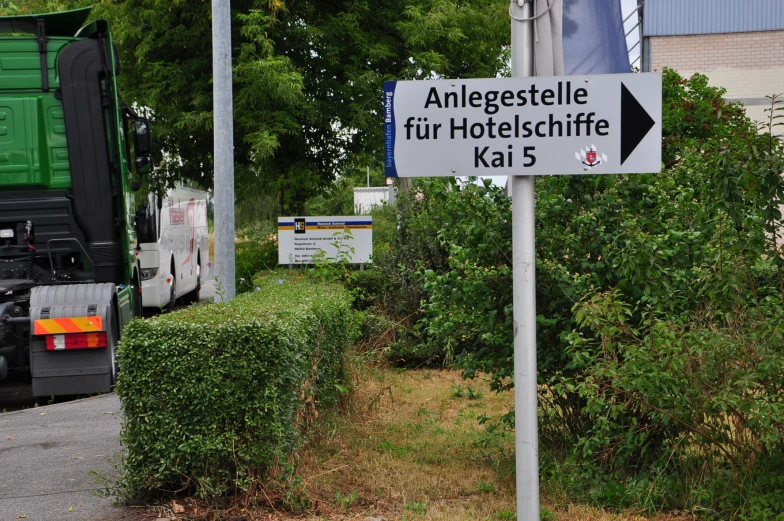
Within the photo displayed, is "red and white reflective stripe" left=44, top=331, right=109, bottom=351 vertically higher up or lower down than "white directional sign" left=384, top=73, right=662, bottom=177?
lower down

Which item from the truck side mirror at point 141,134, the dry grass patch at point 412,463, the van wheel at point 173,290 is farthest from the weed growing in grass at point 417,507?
the van wheel at point 173,290

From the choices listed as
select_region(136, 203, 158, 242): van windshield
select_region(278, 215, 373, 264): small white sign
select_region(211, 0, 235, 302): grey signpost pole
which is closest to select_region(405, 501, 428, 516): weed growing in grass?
select_region(211, 0, 235, 302): grey signpost pole

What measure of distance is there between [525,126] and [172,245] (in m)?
15.6

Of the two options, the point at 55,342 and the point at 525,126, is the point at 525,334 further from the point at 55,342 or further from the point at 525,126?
the point at 55,342

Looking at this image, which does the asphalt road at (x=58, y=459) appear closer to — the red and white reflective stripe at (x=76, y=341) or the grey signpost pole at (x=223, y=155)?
the red and white reflective stripe at (x=76, y=341)

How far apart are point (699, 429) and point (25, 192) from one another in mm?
7902

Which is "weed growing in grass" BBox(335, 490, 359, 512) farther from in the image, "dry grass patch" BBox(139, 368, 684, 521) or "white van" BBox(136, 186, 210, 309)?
"white van" BBox(136, 186, 210, 309)

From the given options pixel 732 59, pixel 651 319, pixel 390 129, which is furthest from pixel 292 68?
pixel 732 59

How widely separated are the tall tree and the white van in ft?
4.54

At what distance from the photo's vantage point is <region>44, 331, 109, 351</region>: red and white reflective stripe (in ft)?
30.1

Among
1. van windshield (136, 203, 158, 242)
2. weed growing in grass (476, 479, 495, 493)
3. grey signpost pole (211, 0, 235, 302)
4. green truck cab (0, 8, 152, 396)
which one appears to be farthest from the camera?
van windshield (136, 203, 158, 242)

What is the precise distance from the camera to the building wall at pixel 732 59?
32312mm

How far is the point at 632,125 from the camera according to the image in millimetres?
3807

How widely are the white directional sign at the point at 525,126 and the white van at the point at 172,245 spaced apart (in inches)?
363
